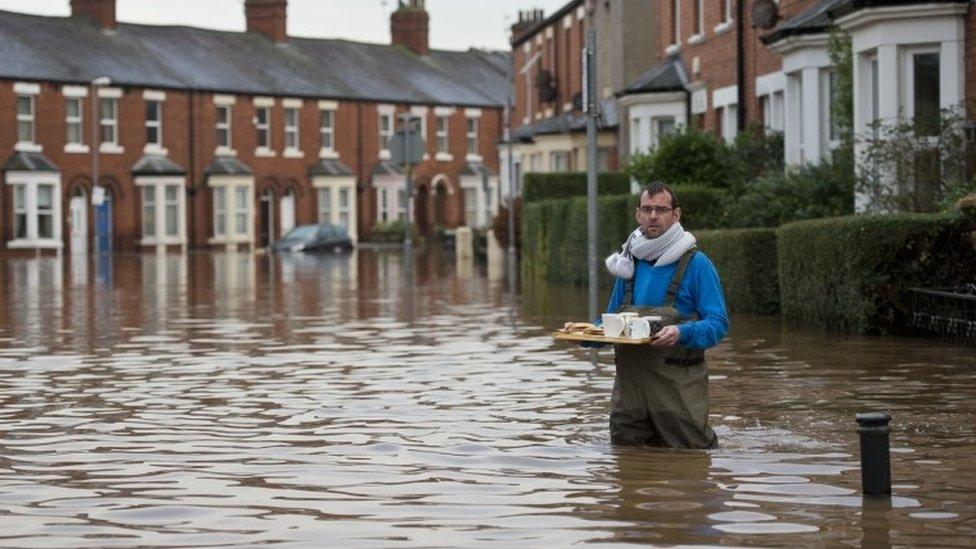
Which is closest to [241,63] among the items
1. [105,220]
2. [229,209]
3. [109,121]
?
[229,209]

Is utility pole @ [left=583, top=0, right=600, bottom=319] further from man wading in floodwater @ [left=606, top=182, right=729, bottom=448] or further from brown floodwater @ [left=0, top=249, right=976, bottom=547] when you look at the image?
man wading in floodwater @ [left=606, top=182, right=729, bottom=448]

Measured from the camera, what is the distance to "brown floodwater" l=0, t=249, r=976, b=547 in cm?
908

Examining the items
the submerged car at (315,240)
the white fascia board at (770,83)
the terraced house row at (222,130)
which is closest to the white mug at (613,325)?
the white fascia board at (770,83)

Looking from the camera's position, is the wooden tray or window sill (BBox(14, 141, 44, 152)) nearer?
the wooden tray

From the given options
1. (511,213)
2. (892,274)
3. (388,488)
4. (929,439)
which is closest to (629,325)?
(388,488)

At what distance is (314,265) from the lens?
2175 inches

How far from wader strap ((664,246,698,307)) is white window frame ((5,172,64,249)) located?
64546 millimetres

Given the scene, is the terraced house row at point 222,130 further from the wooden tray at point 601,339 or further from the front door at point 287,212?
the wooden tray at point 601,339

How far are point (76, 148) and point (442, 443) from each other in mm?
66580

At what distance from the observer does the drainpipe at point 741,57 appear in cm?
3706

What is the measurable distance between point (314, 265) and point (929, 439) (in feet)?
144

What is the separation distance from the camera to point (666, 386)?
11.2 meters

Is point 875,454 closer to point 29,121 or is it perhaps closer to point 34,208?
point 34,208

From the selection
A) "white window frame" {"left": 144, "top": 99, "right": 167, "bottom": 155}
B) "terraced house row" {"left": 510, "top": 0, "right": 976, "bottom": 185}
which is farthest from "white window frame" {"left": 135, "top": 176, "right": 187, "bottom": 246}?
"terraced house row" {"left": 510, "top": 0, "right": 976, "bottom": 185}
